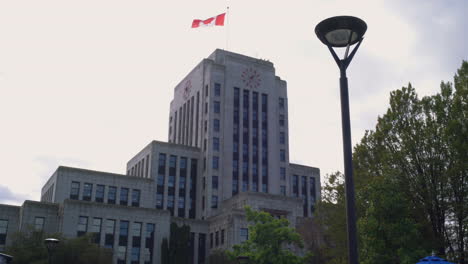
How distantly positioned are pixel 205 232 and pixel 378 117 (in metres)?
44.1

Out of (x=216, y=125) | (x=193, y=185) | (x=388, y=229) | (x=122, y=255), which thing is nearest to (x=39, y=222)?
(x=122, y=255)

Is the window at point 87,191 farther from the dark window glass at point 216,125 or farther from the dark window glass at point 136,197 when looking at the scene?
the dark window glass at point 216,125

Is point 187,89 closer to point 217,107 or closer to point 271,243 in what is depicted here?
point 217,107

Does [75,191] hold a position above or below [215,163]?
below

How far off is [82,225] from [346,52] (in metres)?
55.8

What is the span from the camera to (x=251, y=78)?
88.8 metres

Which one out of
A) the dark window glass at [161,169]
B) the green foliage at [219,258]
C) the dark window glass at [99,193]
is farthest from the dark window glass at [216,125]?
the green foliage at [219,258]

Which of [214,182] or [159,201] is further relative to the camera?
[214,182]

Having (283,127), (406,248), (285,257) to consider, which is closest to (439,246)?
(406,248)

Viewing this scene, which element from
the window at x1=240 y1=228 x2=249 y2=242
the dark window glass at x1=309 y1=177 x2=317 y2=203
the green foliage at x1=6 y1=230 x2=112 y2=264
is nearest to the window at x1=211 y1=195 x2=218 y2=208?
the window at x1=240 y1=228 x2=249 y2=242

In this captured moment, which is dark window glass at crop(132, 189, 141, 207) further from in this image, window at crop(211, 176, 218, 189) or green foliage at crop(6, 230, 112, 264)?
green foliage at crop(6, 230, 112, 264)

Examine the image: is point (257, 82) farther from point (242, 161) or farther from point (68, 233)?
point (68, 233)

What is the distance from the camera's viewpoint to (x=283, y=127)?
90.2 meters

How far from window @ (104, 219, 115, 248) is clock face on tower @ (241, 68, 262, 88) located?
119 feet
